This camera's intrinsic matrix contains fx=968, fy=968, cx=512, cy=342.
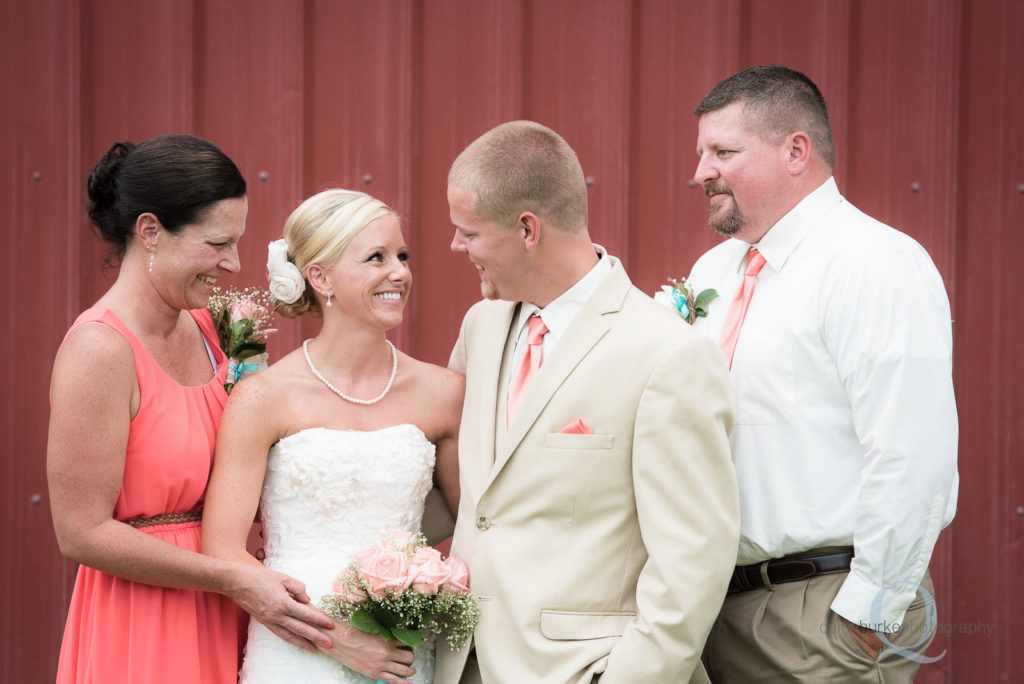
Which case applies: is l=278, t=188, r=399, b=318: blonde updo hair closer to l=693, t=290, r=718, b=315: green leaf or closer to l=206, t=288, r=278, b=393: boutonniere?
l=206, t=288, r=278, b=393: boutonniere

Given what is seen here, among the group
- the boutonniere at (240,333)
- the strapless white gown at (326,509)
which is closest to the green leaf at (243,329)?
the boutonniere at (240,333)

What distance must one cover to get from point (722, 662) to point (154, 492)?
5.17ft

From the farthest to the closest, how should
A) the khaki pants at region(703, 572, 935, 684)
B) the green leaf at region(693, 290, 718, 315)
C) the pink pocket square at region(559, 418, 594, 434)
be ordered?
1. the green leaf at region(693, 290, 718, 315)
2. the khaki pants at region(703, 572, 935, 684)
3. the pink pocket square at region(559, 418, 594, 434)

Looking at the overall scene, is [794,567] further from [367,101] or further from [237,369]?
[367,101]

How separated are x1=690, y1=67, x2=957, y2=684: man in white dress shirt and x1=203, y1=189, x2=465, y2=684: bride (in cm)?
86

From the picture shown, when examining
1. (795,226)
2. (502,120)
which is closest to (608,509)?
(795,226)

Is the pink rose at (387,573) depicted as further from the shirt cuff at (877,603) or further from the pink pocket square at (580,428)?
the shirt cuff at (877,603)

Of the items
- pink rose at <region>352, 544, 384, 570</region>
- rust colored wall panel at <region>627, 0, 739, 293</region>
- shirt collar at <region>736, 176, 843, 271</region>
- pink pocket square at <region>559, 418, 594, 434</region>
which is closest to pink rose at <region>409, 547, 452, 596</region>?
pink rose at <region>352, 544, 384, 570</region>

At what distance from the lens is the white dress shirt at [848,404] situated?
2305mm

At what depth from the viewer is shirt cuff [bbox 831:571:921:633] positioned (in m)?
2.30

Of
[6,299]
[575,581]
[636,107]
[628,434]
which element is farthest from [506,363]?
[6,299]

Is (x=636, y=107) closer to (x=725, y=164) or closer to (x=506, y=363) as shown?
(x=725, y=164)

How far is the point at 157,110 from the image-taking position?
357 centimetres

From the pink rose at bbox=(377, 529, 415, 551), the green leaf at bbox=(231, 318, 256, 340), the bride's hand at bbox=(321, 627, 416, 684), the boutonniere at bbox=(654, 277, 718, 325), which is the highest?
the boutonniere at bbox=(654, 277, 718, 325)
